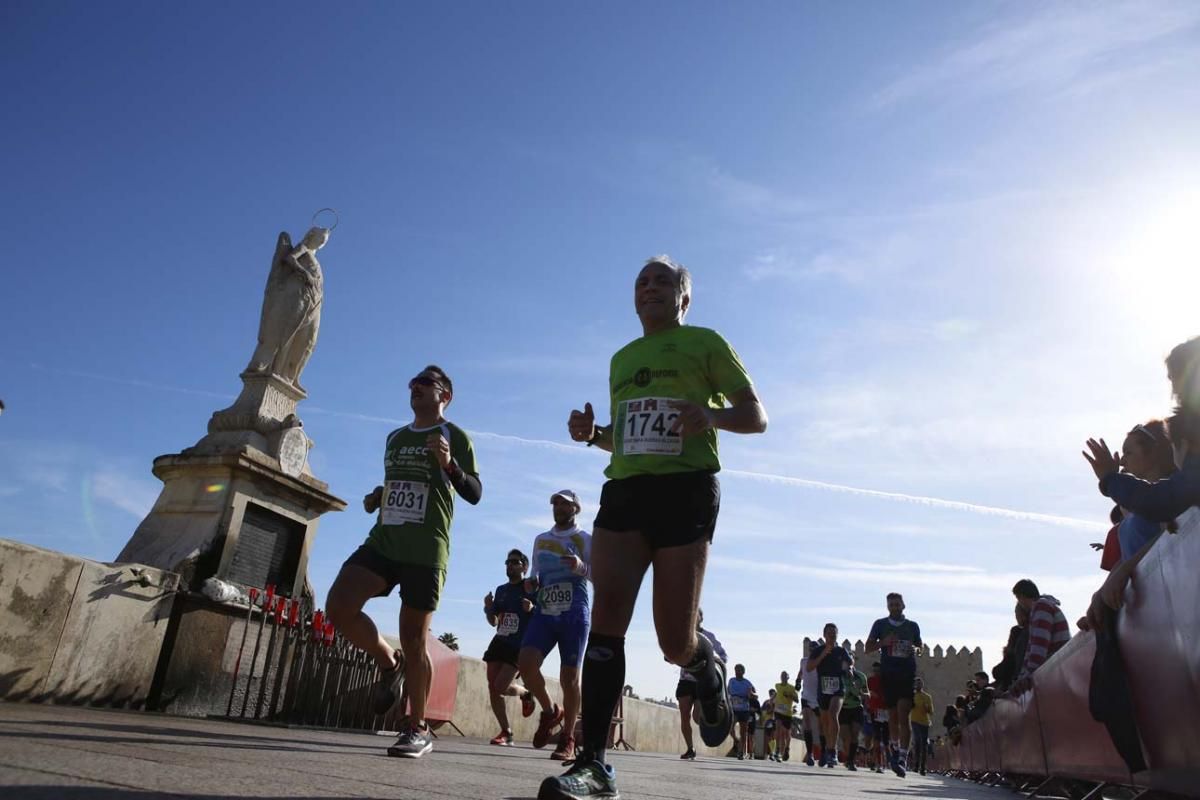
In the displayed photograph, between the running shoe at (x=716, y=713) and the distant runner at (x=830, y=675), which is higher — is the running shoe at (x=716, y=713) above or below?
below

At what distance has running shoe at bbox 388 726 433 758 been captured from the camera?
4562mm

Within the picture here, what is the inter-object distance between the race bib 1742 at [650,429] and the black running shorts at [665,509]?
0.10 meters

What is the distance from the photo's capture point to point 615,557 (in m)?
3.27

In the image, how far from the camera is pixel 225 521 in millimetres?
10070

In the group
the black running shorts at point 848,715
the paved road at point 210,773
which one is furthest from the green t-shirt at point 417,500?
the black running shorts at point 848,715

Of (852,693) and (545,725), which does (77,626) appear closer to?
(545,725)

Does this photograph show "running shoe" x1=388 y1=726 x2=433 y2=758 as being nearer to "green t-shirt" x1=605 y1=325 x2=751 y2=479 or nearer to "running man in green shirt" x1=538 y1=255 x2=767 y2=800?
"running man in green shirt" x1=538 y1=255 x2=767 y2=800

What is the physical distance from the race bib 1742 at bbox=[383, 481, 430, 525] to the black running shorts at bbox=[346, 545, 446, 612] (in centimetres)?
24

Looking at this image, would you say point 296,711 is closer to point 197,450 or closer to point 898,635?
point 197,450

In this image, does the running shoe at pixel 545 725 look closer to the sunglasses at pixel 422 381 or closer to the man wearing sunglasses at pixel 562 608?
the man wearing sunglasses at pixel 562 608

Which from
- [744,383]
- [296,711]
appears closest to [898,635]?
[296,711]

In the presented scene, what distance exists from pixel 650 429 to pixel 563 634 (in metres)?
4.23

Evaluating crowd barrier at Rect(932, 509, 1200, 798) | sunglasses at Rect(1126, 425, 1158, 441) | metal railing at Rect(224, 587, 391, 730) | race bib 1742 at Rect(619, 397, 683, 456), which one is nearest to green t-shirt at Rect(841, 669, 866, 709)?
metal railing at Rect(224, 587, 391, 730)

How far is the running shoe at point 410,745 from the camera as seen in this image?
15.0ft
